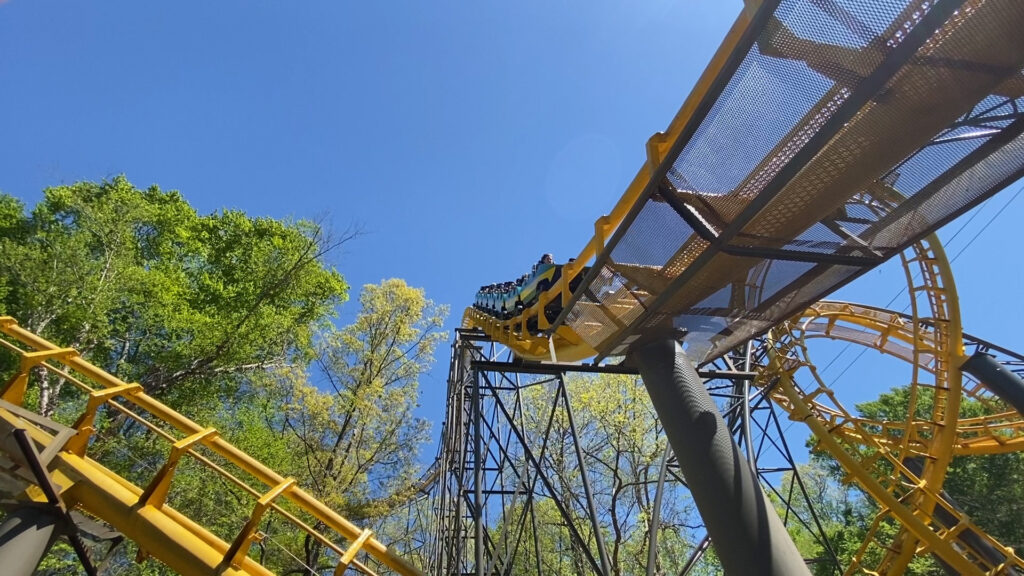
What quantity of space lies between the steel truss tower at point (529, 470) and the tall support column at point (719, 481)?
1397 millimetres

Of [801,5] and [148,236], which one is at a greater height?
[148,236]

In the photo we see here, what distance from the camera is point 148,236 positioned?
1334cm

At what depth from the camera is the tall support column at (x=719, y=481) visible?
2.52 meters

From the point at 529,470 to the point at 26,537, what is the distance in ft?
23.6

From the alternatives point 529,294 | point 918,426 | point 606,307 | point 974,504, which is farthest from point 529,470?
point 974,504

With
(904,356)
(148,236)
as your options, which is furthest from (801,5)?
(148,236)

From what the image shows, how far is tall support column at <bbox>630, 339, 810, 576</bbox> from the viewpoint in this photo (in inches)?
99.2

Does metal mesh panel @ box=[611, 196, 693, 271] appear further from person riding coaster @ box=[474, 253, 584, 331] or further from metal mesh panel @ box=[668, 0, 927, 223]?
person riding coaster @ box=[474, 253, 584, 331]

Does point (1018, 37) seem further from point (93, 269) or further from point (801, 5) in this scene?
point (93, 269)

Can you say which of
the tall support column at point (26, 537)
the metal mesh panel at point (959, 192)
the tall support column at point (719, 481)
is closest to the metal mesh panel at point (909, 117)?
the metal mesh panel at point (959, 192)

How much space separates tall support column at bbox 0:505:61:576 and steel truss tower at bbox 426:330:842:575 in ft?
10.2

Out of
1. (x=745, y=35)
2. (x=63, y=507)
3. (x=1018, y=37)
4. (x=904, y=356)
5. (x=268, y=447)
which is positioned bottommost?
(x=63, y=507)

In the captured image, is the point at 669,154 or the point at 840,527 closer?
the point at 669,154

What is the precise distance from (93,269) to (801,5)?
38.6 feet
